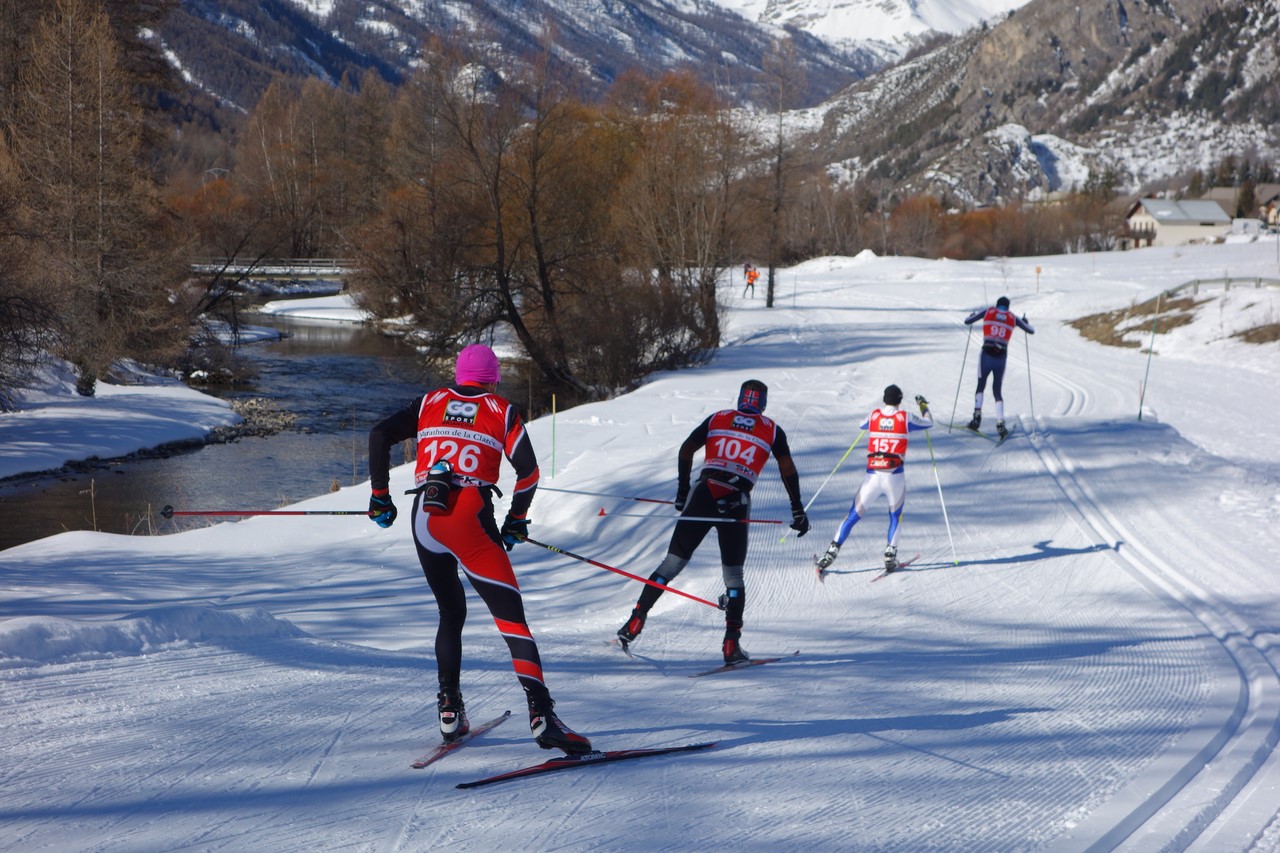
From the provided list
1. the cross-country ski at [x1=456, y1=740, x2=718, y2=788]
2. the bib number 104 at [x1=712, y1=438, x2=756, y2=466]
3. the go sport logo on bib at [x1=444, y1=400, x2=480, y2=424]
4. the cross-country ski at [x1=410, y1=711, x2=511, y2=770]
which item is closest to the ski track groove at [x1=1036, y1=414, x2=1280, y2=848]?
the cross-country ski at [x1=456, y1=740, x2=718, y2=788]

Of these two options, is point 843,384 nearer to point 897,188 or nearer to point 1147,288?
point 1147,288

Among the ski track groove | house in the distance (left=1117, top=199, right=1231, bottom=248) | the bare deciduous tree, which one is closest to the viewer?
the ski track groove

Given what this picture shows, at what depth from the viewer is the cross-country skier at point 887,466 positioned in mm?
9602

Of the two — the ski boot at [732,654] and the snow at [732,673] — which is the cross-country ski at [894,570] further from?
the ski boot at [732,654]

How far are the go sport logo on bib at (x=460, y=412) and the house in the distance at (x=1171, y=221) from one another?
112 metres

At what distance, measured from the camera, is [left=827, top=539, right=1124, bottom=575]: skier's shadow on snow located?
33.1 feet

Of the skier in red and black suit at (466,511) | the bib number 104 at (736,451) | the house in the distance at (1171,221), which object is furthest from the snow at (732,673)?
the house in the distance at (1171,221)

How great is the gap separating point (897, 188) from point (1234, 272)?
492 feet

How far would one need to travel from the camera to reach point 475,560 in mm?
4711

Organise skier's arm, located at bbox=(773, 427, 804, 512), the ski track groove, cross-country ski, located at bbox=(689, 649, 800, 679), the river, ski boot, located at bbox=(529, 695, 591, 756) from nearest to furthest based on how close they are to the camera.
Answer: the ski track groove → ski boot, located at bbox=(529, 695, 591, 756) → cross-country ski, located at bbox=(689, 649, 800, 679) → skier's arm, located at bbox=(773, 427, 804, 512) → the river

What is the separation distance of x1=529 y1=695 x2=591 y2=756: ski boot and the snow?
0.44 feet

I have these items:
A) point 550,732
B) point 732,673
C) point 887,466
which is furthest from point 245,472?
point 550,732

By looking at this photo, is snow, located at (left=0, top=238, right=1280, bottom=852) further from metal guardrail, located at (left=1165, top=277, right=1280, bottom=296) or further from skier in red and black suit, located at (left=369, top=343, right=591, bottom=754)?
metal guardrail, located at (left=1165, top=277, right=1280, bottom=296)

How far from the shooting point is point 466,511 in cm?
474
